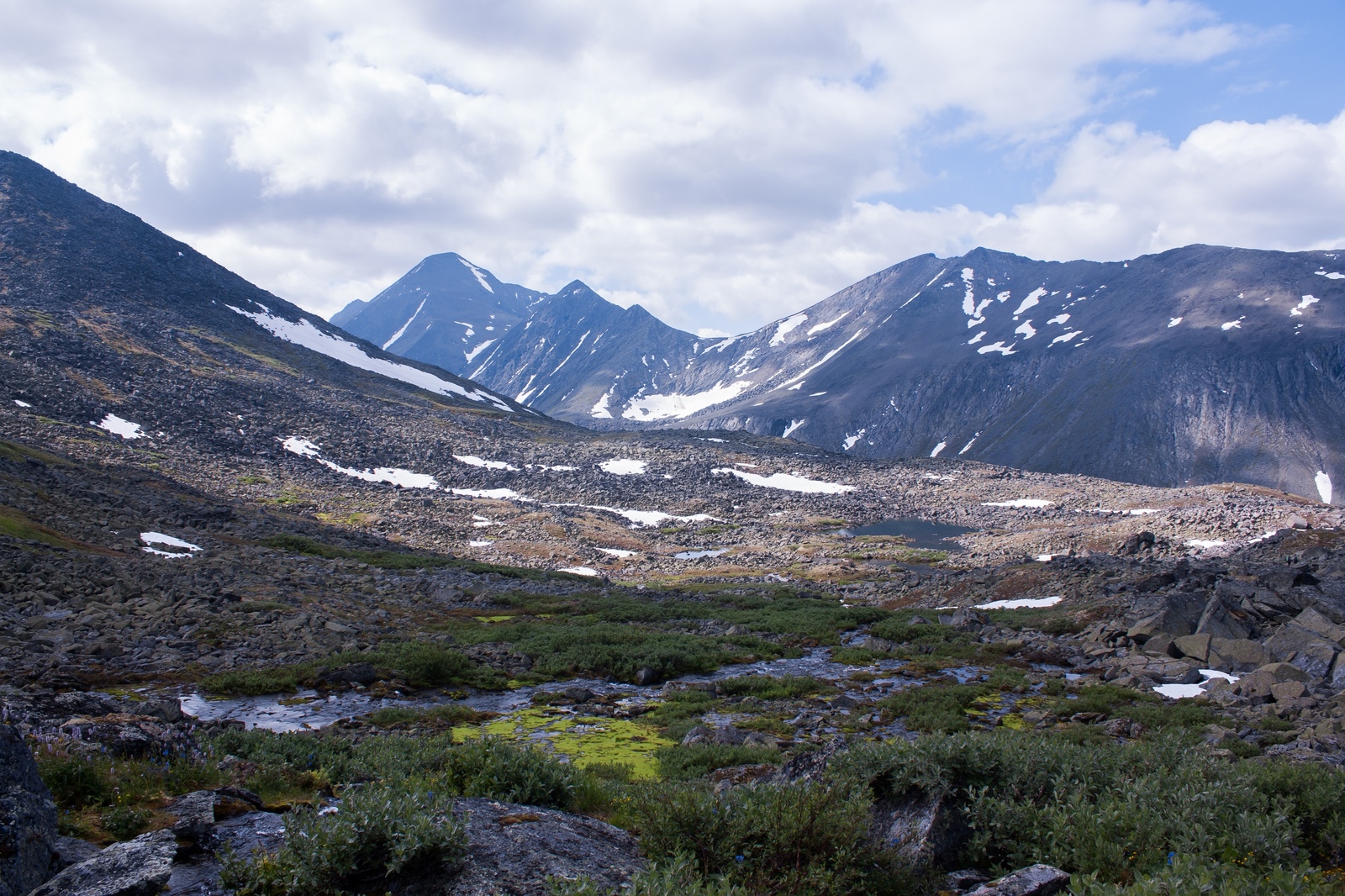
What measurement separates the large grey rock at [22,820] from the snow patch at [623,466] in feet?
282

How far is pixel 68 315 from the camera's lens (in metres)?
86.3

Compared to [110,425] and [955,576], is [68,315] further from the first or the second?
[955,576]

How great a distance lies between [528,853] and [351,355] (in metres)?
137

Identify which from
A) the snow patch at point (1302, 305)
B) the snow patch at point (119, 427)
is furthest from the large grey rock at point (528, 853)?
the snow patch at point (1302, 305)

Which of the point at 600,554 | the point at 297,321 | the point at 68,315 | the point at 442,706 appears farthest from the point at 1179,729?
the point at 297,321

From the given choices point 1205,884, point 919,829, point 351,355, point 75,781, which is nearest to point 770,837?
point 919,829

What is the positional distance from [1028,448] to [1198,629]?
7080 inches

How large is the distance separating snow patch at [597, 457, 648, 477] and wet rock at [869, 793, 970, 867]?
84536mm

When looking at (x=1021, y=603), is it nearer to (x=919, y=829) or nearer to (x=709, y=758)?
(x=709, y=758)

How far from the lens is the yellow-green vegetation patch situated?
13.5 metres

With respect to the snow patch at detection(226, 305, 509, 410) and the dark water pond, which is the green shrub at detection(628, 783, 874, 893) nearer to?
the dark water pond

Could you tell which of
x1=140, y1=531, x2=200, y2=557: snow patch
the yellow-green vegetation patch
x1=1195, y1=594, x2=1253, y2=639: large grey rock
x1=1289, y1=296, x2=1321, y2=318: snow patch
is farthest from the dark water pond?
x1=1289, y1=296, x2=1321, y2=318: snow patch

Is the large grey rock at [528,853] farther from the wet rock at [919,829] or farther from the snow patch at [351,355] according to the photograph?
the snow patch at [351,355]

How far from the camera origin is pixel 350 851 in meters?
5.43
